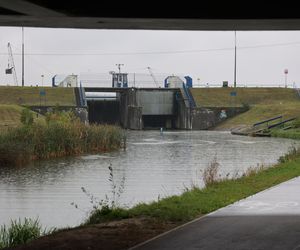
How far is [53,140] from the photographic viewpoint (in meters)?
42.2

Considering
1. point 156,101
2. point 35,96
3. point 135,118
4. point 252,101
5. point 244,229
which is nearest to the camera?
point 244,229

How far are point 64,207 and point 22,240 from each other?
697 centimetres

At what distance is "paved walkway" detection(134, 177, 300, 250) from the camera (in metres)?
10.7

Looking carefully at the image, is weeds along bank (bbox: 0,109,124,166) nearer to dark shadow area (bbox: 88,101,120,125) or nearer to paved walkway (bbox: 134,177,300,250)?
paved walkway (bbox: 134,177,300,250)

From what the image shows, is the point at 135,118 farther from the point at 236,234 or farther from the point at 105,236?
the point at 236,234

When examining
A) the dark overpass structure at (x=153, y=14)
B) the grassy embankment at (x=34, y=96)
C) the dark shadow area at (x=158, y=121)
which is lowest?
the dark shadow area at (x=158, y=121)

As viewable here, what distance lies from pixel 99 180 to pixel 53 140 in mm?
14556

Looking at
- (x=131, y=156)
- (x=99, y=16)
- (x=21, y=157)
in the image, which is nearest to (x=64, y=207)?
(x=99, y=16)

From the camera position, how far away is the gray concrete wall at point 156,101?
10335 centimetres

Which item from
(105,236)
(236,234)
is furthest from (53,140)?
(236,234)

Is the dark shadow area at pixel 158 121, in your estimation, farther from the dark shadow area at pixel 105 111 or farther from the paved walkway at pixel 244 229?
the paved walkway at pixel 244 229

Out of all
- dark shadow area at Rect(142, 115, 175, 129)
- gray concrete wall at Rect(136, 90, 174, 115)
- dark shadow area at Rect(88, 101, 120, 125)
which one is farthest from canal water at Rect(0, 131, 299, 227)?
dark shadow area at Rect(142, 115, 175, 129)

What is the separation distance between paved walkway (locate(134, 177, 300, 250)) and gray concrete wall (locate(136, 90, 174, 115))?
285 ft

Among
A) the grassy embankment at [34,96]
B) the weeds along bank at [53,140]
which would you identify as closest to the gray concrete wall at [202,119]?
the grassy embankment at [34,96]
